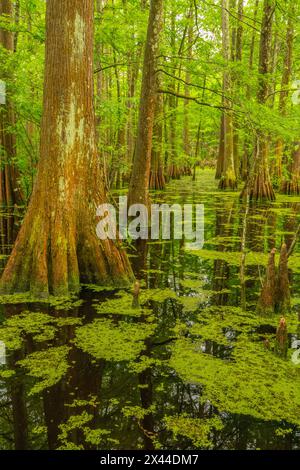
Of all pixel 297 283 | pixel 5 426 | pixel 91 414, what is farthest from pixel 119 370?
pixel 297 283

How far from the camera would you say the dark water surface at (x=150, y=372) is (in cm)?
237

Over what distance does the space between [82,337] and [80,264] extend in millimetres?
1387

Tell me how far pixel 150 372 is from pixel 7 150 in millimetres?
8556

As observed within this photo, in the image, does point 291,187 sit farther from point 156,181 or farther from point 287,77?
point 156,181

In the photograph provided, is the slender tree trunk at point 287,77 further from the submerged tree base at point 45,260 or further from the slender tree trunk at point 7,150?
the submerged tree base at point 45,260

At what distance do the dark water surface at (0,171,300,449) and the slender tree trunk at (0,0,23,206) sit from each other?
6.46 metres

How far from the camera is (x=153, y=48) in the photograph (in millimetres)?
8195

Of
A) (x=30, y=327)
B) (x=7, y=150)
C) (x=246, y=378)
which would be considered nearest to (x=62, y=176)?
(x=30, y=327)

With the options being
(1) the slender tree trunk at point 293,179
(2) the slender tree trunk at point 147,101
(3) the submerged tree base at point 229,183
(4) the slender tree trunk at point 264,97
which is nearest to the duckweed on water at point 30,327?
(2) the slender tree trunk at point 147,101

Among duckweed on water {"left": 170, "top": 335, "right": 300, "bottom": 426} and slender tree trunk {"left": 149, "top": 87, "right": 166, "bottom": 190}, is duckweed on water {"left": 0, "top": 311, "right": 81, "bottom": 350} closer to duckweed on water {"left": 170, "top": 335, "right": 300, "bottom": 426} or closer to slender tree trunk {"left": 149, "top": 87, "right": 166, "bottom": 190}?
duckweed on water {"left": 170, "top": 335, "right": 300, "bottom": 426}

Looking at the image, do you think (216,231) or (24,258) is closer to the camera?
(24,258)

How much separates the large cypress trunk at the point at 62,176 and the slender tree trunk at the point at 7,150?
213 inches

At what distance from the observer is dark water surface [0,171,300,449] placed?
7.78 feet
